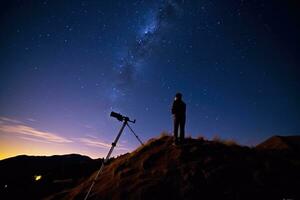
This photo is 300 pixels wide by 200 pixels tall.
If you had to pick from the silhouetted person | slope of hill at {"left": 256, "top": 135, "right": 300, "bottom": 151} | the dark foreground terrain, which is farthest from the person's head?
slope of hill at {"left": 256, "top": 135, "right": 300, "bottom": 151}

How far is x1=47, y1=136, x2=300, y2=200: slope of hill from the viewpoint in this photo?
6.46 metres

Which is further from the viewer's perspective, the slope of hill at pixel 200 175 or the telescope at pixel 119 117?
the telescope at pixel 119 117

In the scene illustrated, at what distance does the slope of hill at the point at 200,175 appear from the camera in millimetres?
6465

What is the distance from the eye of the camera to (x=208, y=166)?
796cm

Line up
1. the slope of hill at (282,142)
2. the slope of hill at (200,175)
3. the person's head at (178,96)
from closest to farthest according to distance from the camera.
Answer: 1. the slope of hill at (200,175)
2. the person's head at (178,96)
3. the slope of hill at (282,142)

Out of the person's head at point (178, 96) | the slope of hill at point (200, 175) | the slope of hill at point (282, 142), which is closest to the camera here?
the slope of hill at point (200, 175)

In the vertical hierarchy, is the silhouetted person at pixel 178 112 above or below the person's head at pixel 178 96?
below

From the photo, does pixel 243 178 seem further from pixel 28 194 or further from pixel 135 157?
pixel 28 194

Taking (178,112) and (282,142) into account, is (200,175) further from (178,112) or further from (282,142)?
(282,142)

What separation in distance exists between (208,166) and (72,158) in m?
89.6

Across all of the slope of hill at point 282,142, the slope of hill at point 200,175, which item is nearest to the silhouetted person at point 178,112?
the slope of hill at point 200,175

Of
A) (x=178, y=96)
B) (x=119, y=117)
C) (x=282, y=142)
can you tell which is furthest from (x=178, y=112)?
(x=282, y=142)

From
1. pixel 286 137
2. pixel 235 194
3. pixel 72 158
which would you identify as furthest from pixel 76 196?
pixel 72 158

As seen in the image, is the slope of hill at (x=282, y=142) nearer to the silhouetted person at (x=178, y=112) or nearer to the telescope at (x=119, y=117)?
the silhouetted person at (x=178, y=112)
